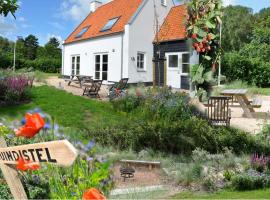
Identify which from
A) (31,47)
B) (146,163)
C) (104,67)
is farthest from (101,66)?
(31,47)

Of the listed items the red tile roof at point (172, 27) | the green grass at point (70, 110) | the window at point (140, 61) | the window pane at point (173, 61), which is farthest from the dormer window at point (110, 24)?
the green grass at point (70, 110)

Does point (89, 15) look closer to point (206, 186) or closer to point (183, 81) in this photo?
point (183, 81)

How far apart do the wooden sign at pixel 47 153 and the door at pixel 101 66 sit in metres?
22.8

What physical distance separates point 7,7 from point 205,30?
12.1ft

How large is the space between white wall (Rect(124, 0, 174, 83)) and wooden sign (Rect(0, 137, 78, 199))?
20.8 m

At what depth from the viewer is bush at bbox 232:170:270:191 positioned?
18.1 feet

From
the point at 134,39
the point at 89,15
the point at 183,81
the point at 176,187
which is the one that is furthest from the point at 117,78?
the point at 176,187

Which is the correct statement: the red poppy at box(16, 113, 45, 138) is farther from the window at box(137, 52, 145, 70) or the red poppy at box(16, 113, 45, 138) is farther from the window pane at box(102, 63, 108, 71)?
the window pane at box(102, 63, 108, 71)

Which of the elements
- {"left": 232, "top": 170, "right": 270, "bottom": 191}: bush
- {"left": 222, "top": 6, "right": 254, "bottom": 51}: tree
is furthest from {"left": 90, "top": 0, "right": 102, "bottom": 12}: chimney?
{"left": 232, "top": 170, "right": 270, "bottom": 191}: bush

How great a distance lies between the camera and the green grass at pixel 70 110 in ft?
32.7

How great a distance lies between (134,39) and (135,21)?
1.03 meters

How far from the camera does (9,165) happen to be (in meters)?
1.68

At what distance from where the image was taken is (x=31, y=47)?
55.9 metres

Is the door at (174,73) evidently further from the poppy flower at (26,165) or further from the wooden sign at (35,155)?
the poppy flower at (26,165)
